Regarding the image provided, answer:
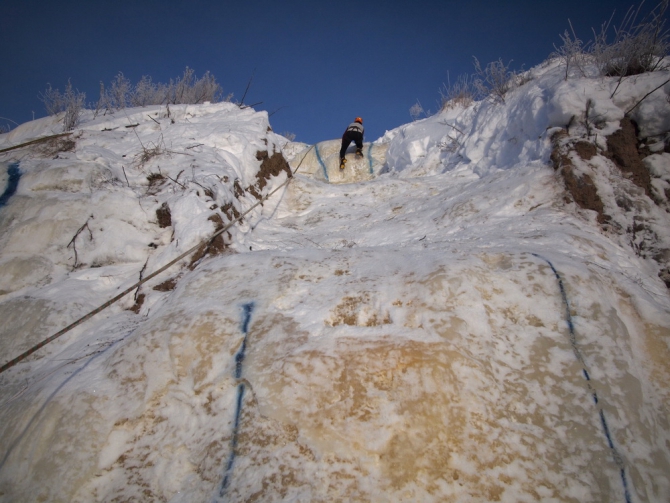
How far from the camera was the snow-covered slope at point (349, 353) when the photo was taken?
1301mm

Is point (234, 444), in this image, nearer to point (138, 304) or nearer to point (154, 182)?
point (138, 304)

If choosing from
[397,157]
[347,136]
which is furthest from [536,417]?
[347,136]

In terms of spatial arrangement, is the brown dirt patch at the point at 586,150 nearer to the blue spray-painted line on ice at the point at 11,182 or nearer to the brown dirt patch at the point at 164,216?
the brown dirt patch at the point at 164,216

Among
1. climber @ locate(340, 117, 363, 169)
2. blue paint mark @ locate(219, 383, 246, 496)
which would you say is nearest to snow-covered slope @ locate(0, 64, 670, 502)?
blue paint mark @ locate(219, 383, 246, 496)

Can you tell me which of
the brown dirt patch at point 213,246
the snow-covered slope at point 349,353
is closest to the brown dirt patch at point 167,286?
the snow-covered slope at point 349,353

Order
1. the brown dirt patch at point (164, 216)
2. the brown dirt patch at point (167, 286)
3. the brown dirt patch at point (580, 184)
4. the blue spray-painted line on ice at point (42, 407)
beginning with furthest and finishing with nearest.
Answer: the brown dirt patch at point (164, 216) < the brown dirt patch at point (580, 184) < the brown dirt patch at point (167, 286) < the blue spray-painted line on ice at point (42, 407)

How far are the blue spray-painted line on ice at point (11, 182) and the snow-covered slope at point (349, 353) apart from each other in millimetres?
57

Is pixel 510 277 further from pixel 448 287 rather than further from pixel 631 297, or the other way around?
pixel 631 297

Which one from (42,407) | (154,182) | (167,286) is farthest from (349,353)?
(154,182)

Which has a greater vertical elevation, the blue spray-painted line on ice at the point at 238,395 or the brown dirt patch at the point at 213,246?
the brown dirt patch at the point at 213,246

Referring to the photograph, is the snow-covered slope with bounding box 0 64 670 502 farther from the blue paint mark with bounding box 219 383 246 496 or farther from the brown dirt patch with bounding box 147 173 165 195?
the brown dirt patch with bounding box 147 173 165 195

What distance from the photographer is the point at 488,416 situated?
1384 mm

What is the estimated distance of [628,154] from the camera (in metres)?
2.98

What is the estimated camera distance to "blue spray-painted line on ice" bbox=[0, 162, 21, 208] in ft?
9.94
